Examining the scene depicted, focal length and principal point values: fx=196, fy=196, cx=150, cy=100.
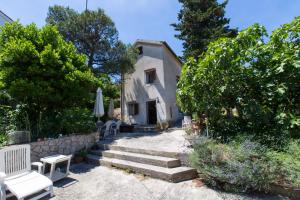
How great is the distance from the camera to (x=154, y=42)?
16.2 metres

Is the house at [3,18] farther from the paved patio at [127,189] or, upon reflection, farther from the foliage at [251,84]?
the foliage at [251,84]

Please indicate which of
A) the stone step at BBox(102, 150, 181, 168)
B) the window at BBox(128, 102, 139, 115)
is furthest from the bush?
the window at BBox(128, 102, 139, 115)

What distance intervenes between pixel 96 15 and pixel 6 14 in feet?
19.1

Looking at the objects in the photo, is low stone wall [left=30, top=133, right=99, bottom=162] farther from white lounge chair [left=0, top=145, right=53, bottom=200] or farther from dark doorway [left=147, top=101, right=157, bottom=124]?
dark doorway [left=147, top=101, right=157, bottom=124]

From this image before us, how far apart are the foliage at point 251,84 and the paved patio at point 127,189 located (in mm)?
1667

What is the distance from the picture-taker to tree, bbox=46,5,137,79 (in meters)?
13.8

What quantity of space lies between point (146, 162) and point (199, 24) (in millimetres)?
14434

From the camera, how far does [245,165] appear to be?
3867mm

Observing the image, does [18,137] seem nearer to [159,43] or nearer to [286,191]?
[286,191]

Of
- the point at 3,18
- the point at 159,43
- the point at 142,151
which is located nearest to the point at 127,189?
the point at 142,151

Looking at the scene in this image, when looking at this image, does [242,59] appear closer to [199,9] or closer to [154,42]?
[154,42]

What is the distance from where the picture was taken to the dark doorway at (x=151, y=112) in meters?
16.7

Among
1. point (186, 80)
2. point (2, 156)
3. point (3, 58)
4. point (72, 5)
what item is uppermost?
point (72, 5)

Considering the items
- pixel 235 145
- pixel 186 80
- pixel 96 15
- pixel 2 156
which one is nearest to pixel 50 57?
pixel 2 156
